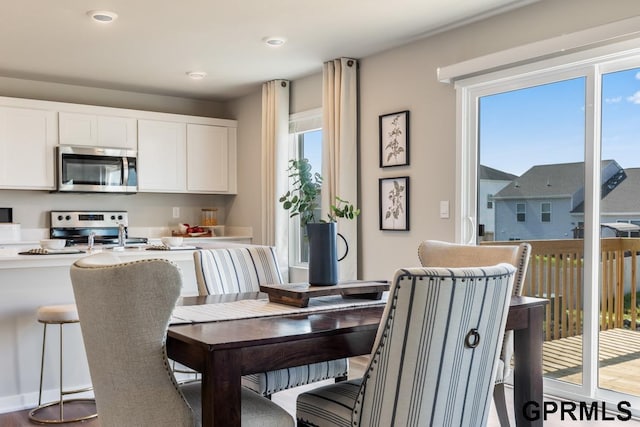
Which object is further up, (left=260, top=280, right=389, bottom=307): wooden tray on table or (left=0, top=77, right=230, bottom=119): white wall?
(left=0, top=77, right=230, bottom=119): white wall

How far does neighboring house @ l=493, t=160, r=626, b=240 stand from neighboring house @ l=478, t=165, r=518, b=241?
0.12ft

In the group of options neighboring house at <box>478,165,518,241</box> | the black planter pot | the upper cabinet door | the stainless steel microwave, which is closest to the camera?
the black planter pot

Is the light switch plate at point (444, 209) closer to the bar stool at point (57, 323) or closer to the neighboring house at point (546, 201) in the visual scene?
the neighboring house at point (546, 201)

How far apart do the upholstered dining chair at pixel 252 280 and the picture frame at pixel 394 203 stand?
1679 millimetres

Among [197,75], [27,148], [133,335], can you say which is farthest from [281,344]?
[27,148]

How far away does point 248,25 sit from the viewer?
13.2ft

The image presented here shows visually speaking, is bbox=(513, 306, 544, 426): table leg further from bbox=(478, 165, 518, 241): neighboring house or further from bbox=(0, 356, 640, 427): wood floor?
bbox=(478, 165, 518, 241): neighboring house

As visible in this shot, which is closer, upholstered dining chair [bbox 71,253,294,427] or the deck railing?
upholstered dining chair [bbox 71,253,294,427]

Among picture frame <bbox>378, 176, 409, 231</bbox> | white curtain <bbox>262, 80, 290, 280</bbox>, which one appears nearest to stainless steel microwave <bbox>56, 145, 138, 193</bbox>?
white curtain <bbox>262, 80, 290, 280</bbox>

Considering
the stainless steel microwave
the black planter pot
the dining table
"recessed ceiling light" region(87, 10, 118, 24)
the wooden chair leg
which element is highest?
"recessed ceiling light" region(87, 10, 118, 24)

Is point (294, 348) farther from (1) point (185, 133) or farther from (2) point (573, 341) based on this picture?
(1) point (185, 133)

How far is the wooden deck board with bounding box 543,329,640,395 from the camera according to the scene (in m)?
3.24

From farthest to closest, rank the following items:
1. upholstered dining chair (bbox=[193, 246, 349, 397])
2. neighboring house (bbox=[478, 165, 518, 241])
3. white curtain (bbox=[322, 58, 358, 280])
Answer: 1. white curtain (bbox=[322, 58, 358, 280])
2. neighboring house (bbox=[478, 165, 518, 241])
3. upholstered dining chair (bbox=[193, 246, 349, 397])

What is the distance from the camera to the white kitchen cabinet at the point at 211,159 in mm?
6277
